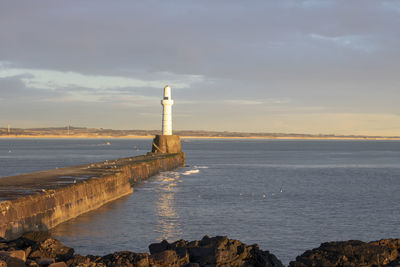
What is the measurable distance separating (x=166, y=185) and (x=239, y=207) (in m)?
12.2

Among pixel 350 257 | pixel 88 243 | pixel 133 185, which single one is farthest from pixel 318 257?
pixel 133 185

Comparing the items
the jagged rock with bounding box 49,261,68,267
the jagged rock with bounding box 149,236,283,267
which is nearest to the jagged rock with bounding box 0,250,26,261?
the jagged rock with bounding box 49,261,68,267

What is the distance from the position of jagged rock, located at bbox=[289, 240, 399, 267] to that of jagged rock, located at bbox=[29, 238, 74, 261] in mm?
5085

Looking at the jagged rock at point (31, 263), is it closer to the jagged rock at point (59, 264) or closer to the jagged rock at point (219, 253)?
the jagged rock at point (59, 264)

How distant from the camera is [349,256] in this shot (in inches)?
463

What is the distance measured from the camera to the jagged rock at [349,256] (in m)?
11.5

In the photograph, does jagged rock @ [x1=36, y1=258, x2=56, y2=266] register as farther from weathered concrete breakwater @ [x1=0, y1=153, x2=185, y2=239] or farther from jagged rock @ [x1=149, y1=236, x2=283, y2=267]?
weathered concrete breakwater @ [x1=0, y1=153, x2=185, y2=239]

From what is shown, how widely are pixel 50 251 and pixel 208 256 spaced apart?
3.58m

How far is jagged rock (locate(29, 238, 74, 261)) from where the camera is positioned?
1197 cm

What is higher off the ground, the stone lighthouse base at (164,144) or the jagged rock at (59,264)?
the stone lighthouse base at (164,144)

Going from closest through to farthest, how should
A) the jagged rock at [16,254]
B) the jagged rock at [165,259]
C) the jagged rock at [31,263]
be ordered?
the jagged rock at [16,254] → the jagged rock at [31,263] → the jagged rock at [165,259]

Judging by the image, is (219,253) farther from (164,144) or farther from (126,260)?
(164,144)

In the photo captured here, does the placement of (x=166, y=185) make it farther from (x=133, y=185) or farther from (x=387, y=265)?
(x=387, y=265)

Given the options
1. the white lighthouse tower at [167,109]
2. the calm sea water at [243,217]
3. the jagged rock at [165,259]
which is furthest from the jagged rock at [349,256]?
the white lighthouse tower at [167,109]
